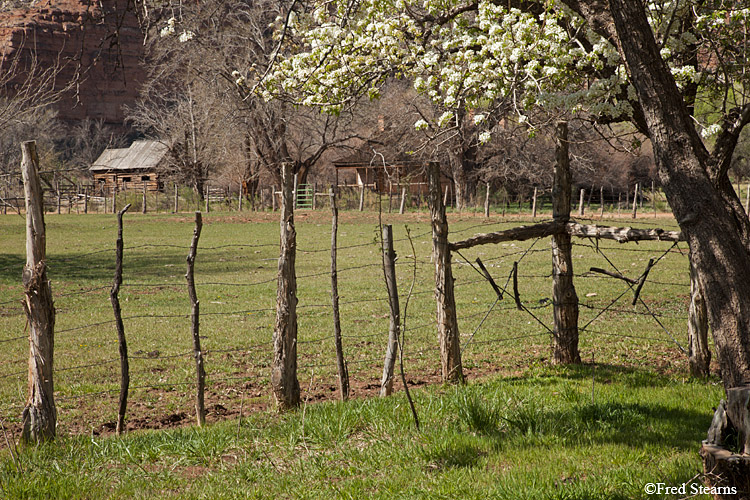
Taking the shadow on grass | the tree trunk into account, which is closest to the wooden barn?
the shadow on grass

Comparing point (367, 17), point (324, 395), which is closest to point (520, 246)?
point (367, 17)

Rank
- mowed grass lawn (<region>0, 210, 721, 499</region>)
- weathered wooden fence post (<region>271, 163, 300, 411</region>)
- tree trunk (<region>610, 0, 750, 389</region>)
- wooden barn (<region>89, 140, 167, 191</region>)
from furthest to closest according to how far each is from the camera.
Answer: wooden barn (<region>89, 140, 167, 191</region>), weathered wooden fence post (<region>271, 163, 300, 411</region>), mowed grass lawn (<region>0, 210, 721, 499</region>), tree trunk (<region>610, 0, 750, 389</region>)

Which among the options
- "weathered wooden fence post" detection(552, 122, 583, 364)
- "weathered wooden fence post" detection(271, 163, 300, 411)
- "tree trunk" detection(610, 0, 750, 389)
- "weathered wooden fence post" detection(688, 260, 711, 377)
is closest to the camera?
"tree trunk" detection(610, 0, 750, 389)

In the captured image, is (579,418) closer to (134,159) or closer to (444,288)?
(444,288)

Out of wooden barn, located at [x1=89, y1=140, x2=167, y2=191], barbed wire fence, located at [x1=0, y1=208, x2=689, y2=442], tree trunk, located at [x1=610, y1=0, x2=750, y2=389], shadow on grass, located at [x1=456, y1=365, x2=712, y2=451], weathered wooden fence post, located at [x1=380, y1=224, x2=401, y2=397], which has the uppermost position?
wooden barn, located at [x1=89, y1=140, x2=167, y2=191]

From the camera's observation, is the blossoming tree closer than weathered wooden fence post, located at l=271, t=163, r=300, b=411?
Yes

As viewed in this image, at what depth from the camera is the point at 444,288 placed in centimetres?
685

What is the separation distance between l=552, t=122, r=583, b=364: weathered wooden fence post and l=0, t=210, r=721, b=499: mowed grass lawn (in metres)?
0.33

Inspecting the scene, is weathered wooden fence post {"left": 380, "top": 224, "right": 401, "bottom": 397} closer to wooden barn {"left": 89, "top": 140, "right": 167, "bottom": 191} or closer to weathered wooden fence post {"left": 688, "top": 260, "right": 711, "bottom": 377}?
weathered wooden fence post {"left": 688, "top": 260, "right": 711, "bottom": 377}

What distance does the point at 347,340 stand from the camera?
10945mm

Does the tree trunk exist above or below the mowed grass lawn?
above

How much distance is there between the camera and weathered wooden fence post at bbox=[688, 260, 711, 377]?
22.9 ft

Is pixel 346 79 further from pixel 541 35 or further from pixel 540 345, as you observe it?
pixel 540 345

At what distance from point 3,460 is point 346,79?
691 cm
